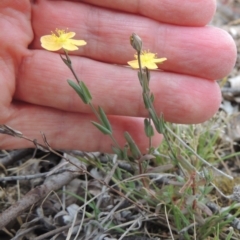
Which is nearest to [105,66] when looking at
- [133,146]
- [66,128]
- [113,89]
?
[113,89]

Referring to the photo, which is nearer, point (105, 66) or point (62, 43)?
point (62, 43)

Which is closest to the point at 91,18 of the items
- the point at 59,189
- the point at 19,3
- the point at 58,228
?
the point at 19,3

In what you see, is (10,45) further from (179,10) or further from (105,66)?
(179,10)

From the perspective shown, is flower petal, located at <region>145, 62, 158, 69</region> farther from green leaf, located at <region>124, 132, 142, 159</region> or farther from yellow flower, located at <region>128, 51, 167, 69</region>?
green leaf, located at <region>124, 132, 142, 159</region>

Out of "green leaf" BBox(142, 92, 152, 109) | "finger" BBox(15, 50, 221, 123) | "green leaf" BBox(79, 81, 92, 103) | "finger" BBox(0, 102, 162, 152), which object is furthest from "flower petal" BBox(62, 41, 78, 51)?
"finger" BBox(0, 102, 162, 152)

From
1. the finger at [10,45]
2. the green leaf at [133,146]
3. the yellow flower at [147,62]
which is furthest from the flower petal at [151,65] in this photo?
the finger at [10,45]

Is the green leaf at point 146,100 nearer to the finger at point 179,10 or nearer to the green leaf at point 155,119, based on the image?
the green leaf at point 155,119
